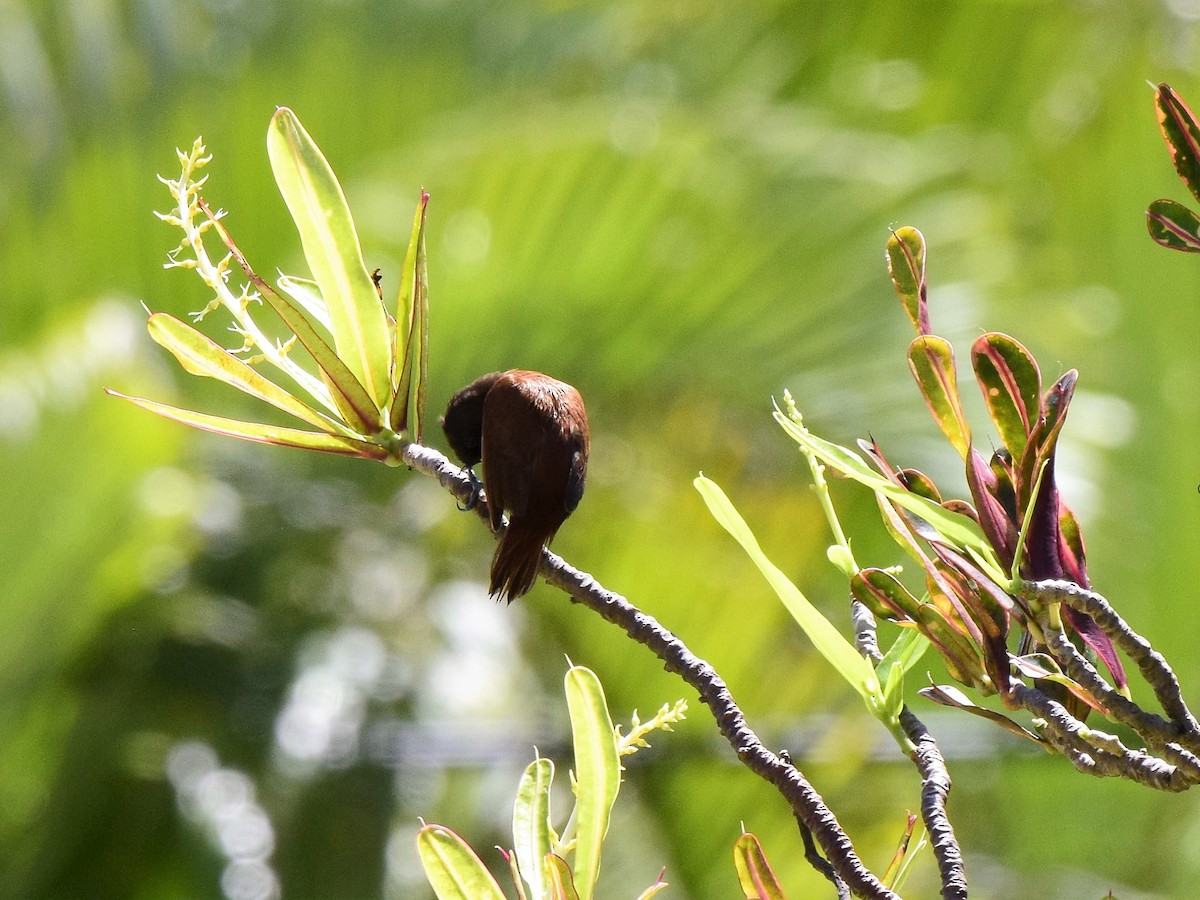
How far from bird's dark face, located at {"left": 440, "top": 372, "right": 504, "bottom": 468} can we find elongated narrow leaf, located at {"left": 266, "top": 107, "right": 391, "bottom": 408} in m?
0.20

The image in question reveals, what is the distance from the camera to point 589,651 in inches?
90.8

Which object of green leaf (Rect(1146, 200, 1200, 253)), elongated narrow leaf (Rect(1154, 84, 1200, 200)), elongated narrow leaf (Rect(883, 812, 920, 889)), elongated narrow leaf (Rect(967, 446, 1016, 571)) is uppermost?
elongated narrow leaf (Rect(1154, 84, 1200, 200))

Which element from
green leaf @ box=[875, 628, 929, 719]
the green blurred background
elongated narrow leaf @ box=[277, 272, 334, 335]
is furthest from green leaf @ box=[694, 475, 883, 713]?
the green blurred background

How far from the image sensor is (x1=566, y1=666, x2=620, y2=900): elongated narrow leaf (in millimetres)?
627

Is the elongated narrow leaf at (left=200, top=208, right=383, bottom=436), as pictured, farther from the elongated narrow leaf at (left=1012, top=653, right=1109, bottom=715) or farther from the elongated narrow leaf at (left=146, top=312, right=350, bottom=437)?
the elongated narrow leaf at (left=1012, top=653, right=1109, bottom=715)

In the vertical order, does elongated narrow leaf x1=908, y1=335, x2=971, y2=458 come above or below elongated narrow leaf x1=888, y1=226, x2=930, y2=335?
below

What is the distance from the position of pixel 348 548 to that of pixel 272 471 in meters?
0.24

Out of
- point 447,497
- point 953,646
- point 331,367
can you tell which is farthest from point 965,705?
point 447,497

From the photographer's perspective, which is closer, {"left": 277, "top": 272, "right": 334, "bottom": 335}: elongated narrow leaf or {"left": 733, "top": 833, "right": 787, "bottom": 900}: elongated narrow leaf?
{"left": 733, "top": 833, "right": 787, "bottom": 900}: elongated narrow leaf

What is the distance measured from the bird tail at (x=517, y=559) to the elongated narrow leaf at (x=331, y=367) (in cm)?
12

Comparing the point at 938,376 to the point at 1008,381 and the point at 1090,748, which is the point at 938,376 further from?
the point at 1090,748

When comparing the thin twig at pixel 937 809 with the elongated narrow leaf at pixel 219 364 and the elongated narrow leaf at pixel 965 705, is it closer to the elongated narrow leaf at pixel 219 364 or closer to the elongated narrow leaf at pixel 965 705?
the elongated narrow leaf at pixel 965 705

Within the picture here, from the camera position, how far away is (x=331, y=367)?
2.30 ft

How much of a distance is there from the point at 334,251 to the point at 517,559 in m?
0.22
